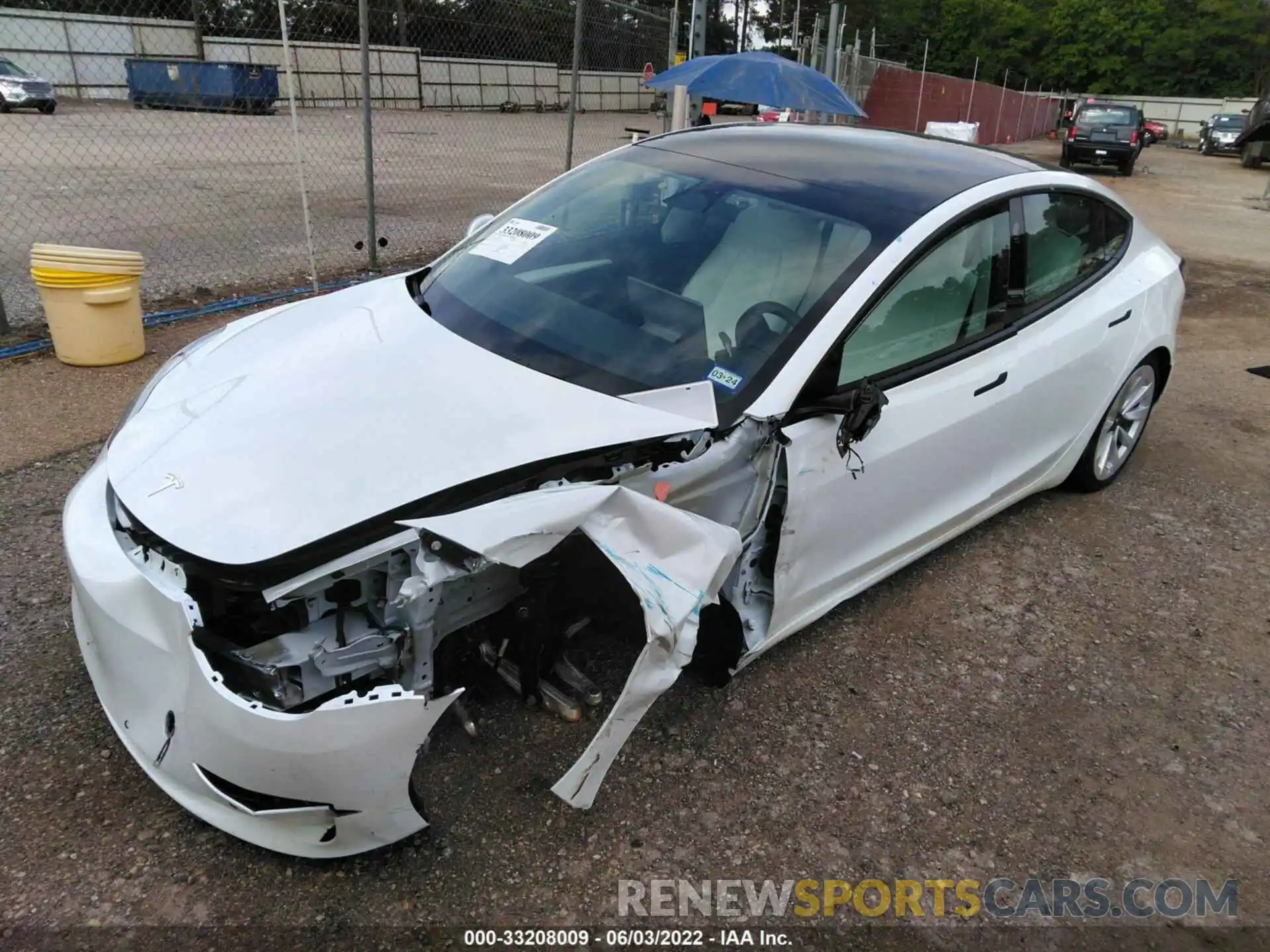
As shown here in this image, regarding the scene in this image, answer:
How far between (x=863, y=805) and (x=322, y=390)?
189cm

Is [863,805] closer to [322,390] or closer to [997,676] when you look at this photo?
[997,676]

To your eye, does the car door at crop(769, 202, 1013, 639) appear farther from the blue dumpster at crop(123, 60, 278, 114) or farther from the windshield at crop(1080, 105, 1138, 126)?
the windshield at crop(1080, 105, 1138, 126)

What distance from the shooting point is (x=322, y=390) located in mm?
2455

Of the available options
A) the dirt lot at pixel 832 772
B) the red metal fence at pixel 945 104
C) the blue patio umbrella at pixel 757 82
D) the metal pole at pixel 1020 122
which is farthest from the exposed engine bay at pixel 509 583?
the metal pole at pixel 1020 122

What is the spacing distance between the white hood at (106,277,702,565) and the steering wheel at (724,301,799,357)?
41 centimetres

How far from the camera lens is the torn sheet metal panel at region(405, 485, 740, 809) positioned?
204cm

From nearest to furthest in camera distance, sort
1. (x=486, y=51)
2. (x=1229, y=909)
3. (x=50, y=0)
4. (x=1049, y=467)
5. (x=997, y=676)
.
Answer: (x=1229, y=909), (x=997, y=676), (x=1049, y=467), (x=486, y=51), (x=50, y=0)

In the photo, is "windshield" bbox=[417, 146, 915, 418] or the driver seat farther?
the driver seat

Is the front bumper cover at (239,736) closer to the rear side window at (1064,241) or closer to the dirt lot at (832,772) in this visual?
the dirt lot at (832,772)

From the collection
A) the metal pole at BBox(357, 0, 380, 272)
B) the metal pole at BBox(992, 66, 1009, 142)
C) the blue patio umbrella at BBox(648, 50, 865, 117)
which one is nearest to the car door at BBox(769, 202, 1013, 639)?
the metal pole at BBox(357, 0, 380, 272)

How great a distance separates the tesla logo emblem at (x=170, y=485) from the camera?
215 centimetres

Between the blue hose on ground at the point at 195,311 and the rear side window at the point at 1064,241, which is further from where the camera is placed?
the blue hose on ground at the point at 195,311

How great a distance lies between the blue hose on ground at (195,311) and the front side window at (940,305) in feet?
13.9

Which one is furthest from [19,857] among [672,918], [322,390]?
[672,918]
